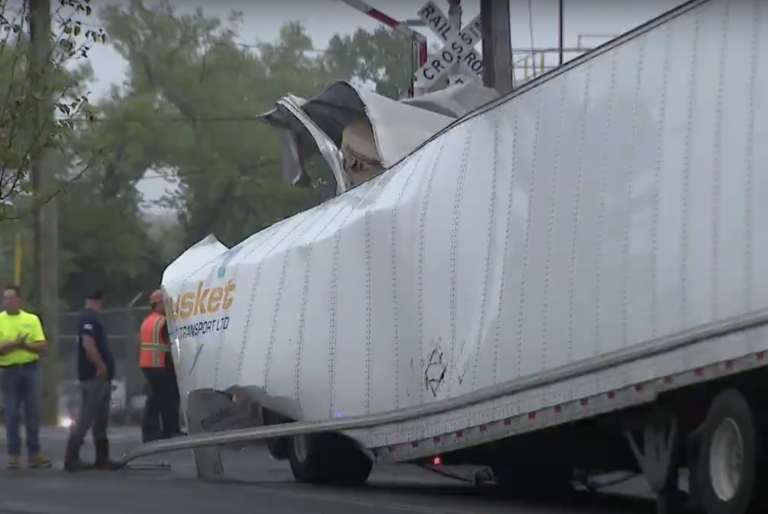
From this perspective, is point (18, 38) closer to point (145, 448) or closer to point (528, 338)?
point (145, 448)

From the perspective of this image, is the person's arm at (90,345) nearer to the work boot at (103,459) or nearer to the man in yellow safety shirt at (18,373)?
the man in yellow safety shirt at (18,373)

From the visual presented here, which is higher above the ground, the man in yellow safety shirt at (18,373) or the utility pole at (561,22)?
the utility pole at (561,22)

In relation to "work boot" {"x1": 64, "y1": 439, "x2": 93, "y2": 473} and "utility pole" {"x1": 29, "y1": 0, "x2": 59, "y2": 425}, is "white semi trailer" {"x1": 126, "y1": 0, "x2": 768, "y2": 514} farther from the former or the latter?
"utility pole" {"x1": 29, "y1": 0, "x2": 59, "y2": 425}

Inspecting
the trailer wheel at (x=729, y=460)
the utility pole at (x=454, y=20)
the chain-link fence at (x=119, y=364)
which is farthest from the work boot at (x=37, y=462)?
the chain-link fence at (x=119, y=364)

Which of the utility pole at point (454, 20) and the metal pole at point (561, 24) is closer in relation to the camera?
the metal pole at point (561, 24)

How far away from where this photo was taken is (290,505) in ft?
38.4

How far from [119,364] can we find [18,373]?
1370cm

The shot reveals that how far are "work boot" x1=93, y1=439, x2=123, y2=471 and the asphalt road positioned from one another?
7.7 inches

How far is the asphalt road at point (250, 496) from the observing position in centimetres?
1139

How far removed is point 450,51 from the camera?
1889cm

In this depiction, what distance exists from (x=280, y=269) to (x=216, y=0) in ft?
13.7

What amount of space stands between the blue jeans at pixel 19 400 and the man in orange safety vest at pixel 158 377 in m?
1.63

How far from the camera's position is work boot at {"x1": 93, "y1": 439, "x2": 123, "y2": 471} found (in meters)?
15.9

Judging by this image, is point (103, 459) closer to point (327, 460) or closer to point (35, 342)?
point (35, 342)
